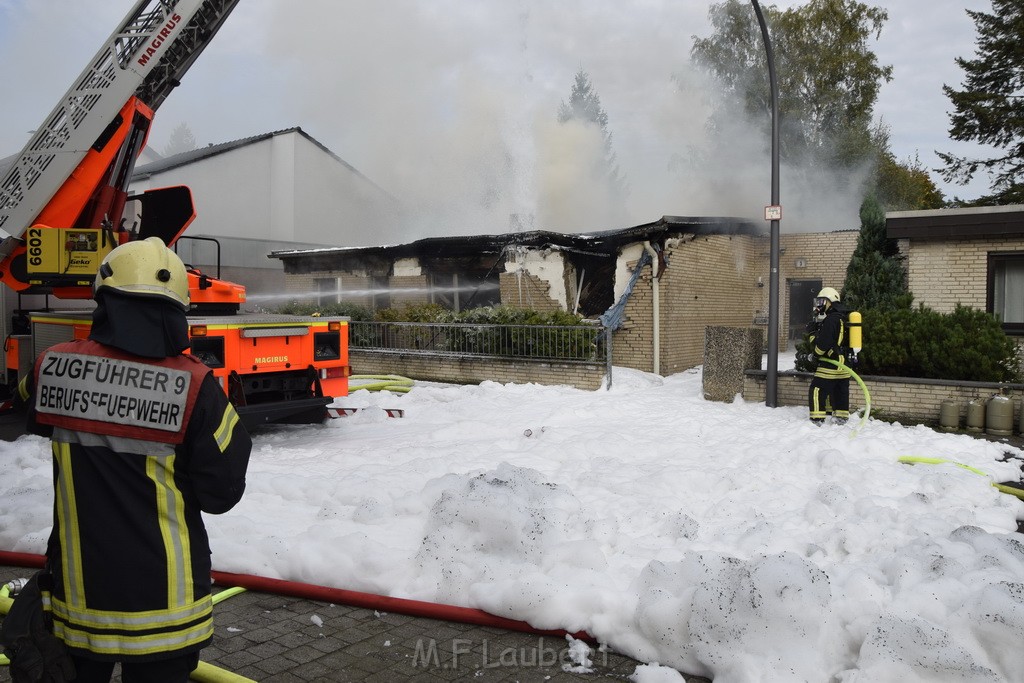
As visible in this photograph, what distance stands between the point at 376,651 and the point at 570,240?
1255 centimetres

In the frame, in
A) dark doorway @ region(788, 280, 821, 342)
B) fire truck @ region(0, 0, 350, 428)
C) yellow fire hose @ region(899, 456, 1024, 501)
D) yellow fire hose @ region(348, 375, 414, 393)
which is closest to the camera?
yellow fire hose @ region(899, 456, 1024, 501)

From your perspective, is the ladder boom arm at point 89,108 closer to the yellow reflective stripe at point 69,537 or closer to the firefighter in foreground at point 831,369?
the yellow reflective stripe at point 69,537

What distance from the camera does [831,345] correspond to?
952 centimetres

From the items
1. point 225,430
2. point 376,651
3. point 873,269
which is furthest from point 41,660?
point 873,269

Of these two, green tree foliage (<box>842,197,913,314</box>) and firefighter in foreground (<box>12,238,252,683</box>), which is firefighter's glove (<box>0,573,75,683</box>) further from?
green tree foliage (<box>842,197,913,314</box>)

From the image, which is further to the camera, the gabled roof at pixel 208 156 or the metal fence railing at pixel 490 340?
the gabled roof at pixel 208 156

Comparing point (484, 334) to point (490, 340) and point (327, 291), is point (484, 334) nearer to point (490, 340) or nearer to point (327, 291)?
point (490, 340)

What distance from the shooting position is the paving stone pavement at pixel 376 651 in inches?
138

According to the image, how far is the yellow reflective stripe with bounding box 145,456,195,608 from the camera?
233cm

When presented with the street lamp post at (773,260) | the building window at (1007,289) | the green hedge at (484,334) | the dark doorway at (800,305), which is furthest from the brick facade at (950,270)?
the dark doorway at (800,305)

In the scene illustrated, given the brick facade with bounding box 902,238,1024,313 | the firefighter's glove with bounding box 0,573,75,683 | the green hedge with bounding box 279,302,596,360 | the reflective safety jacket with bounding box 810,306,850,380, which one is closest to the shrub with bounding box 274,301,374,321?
the green hedge with bounding box 279,302,596,360

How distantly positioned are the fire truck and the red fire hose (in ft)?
13.0

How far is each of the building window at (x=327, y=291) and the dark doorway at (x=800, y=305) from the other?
1166 cm

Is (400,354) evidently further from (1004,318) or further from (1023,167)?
(1023,167)
